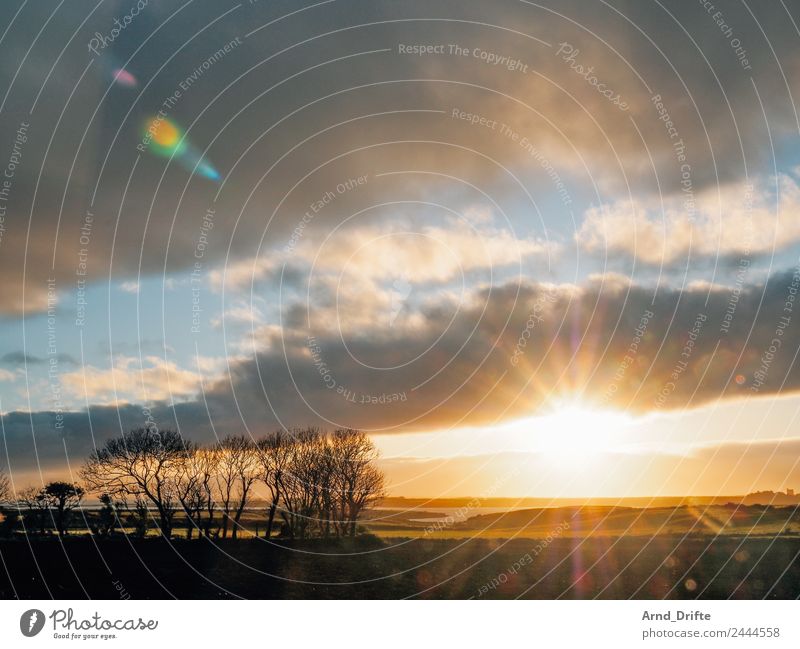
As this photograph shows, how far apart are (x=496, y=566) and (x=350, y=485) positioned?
1530 cm

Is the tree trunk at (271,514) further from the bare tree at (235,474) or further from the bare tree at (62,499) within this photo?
the bare tree at (62,499)

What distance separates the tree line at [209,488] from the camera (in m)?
54.3

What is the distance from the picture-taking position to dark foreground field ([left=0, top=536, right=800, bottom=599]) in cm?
4619

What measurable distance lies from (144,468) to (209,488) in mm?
5371

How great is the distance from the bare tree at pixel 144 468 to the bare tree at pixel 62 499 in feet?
7.26

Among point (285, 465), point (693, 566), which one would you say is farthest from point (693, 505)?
point (285, 465)

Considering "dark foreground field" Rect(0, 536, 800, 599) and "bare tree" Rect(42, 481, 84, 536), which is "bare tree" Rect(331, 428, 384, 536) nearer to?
"dark foreground field" Rect(0, 536, 800, 599)

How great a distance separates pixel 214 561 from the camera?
2037 inches

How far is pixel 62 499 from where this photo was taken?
5572 centimetres

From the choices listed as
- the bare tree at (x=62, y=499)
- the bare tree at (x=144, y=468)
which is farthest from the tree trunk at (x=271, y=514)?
the bare tree at (x=62, y=499)

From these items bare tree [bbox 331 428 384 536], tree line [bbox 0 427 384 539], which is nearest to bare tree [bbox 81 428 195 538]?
tree line [bbox 0 427 384 539]

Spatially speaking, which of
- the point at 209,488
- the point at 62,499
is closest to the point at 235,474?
the point at 209,488

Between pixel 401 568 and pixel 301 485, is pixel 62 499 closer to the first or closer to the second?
pixel 301 485

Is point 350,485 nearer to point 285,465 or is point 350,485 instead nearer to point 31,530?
point 285,465
